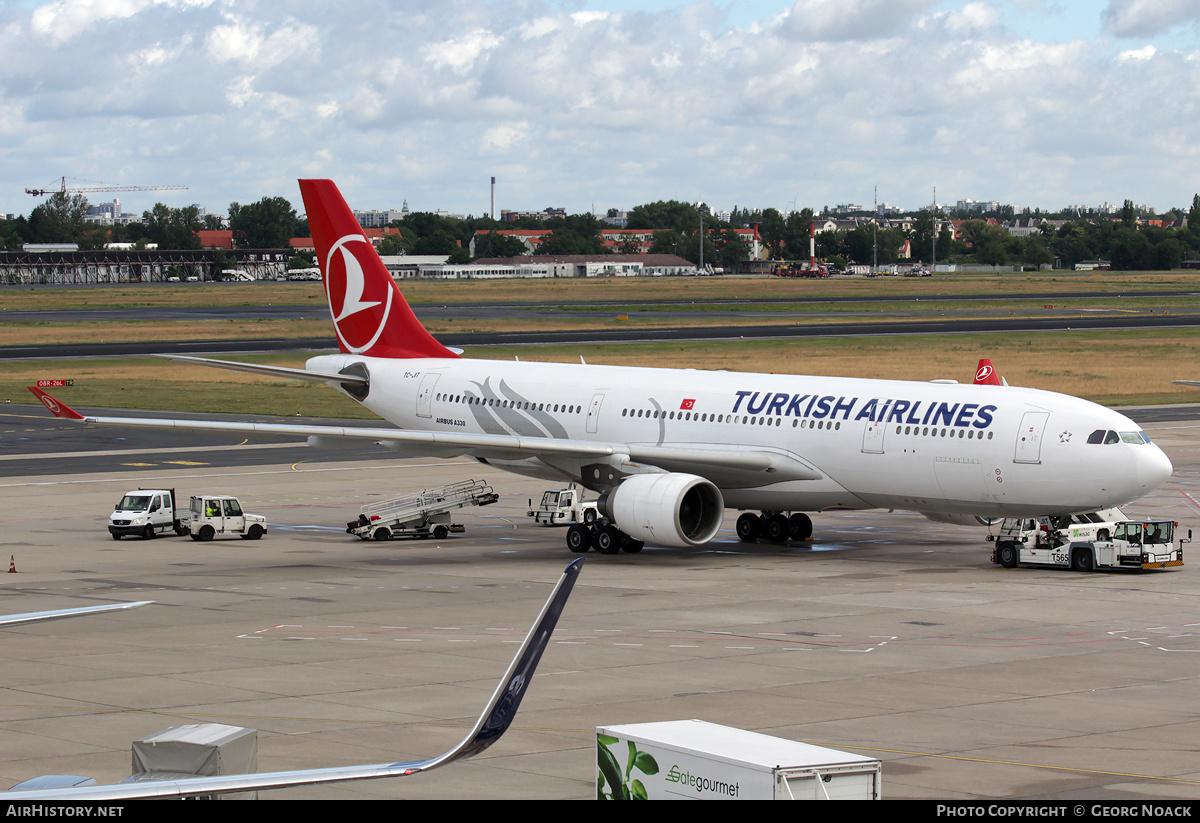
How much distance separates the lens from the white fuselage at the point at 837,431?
33.6 metres

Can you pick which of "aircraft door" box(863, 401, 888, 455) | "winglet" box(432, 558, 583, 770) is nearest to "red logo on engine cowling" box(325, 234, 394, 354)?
"aircraft door" box(863, 401, 888, 455)

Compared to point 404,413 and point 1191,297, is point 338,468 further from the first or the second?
point 1191,297

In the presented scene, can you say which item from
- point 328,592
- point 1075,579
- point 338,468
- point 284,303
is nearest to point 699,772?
point 328,592

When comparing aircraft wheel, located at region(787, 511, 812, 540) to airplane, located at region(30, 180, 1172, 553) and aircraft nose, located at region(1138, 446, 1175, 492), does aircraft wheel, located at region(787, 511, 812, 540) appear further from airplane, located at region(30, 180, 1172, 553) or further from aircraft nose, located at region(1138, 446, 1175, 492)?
aircraft nose, located at region(1138, 446, 1175, 492)

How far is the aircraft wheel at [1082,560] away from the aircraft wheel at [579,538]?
12375 millimetres

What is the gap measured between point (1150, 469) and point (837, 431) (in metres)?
7.35

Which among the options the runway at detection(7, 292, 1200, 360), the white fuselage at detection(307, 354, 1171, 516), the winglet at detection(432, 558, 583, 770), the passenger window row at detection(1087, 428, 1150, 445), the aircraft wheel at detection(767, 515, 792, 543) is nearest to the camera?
the winglet at detection(432, 558, 583, 770)

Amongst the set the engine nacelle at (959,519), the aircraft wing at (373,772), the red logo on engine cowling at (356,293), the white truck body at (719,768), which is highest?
the red logo on engine cowling at (356,293)

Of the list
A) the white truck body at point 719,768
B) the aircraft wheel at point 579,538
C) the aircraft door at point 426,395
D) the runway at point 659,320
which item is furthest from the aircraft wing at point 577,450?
the runway at point 659,320

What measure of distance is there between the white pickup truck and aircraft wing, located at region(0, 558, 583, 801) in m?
32.0

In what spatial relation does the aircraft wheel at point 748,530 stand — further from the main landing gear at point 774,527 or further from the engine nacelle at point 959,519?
the engine nacelle at point 959,519

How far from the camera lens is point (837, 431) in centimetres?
3609

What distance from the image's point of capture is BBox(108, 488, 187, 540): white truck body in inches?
1615

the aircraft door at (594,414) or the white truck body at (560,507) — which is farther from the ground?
the aircraft door at (594,414)
